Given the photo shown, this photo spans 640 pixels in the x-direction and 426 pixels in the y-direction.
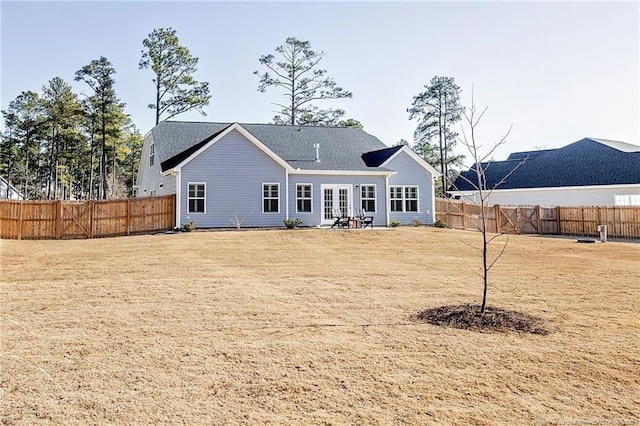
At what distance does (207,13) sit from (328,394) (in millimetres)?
10804

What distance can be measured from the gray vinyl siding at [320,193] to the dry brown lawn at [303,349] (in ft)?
35.7

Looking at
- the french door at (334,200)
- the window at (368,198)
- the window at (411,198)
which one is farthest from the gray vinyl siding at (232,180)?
the window at (411,198)

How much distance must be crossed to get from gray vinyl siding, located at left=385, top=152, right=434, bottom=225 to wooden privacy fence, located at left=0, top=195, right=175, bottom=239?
39.7 feet

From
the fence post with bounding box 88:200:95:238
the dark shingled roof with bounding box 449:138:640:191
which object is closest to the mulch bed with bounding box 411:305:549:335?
the fence post with bounding box 88:200:95:238

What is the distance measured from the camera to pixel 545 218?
86.2 feet

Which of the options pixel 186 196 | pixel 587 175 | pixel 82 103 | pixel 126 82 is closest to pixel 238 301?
pixel 186 196

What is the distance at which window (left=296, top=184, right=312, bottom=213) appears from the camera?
72.5 feet

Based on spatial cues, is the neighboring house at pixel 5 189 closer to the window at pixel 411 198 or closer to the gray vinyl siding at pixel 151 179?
the gray vinyl siding at pixel 151 179

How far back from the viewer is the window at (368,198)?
76.1 feet

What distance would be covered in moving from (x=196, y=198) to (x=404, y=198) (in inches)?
454

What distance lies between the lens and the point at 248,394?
13.5 feet

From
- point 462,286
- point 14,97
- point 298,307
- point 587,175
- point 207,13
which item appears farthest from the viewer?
point 14,97

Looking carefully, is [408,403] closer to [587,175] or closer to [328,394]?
[328,394]

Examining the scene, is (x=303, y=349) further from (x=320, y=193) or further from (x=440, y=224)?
(x=440, y=224)
